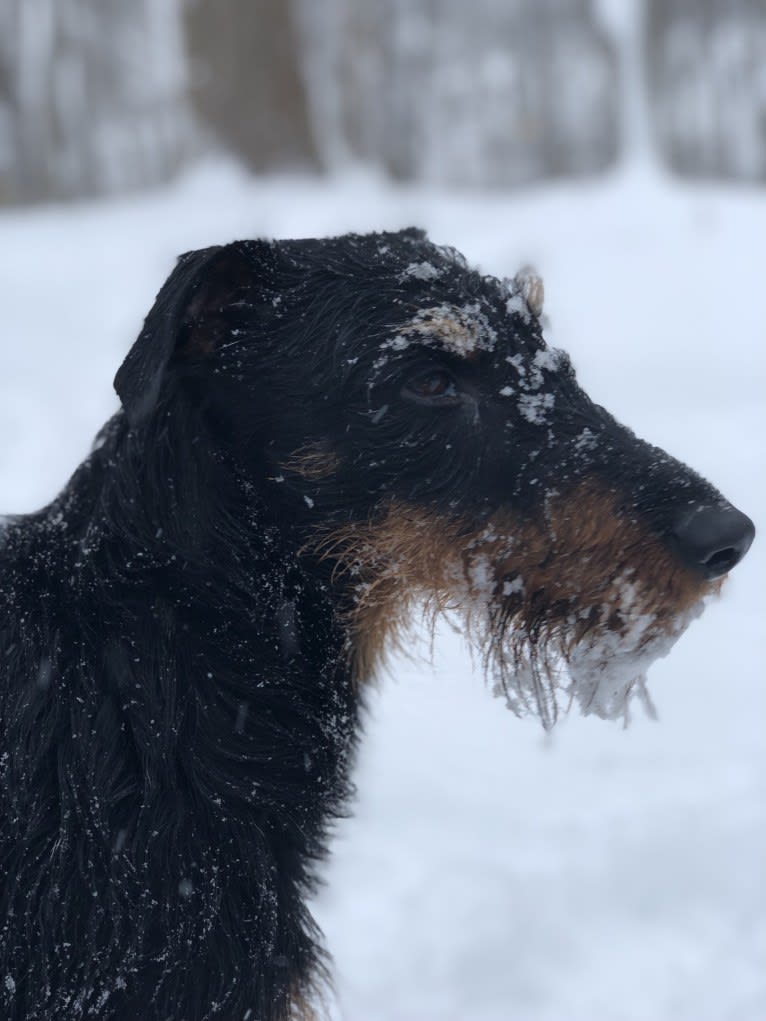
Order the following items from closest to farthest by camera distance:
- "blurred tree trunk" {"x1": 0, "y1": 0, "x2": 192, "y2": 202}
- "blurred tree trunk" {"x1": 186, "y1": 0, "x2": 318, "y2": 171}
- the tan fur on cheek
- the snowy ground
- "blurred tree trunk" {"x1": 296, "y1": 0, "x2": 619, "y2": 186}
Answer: the tan fur on cheek → the snowy ground → "blurred tree trunk" {"x1": 0, "y1": 0, "x2": 192, "y2": 202} → "blurred tree trunk" {"x1": 186, "y1": 0, "x2": 318, "y2": 171} → "blurred tree trunk" {"x1": 296, "y1": 0, "x2": 619, "y2": 186}

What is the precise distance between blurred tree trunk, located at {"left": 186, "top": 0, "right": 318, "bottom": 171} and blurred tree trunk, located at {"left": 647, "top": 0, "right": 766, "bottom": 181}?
554cm

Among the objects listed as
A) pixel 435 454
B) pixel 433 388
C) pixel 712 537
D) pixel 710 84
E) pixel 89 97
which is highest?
pixel 89 97

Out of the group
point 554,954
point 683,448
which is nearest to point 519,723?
point 554,954

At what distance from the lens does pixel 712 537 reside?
256cm

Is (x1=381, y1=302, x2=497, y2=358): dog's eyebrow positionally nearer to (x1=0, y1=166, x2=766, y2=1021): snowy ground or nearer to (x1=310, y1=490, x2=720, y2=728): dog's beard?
(x1=310, y1=490, x2=720, y2=728): dog's beard

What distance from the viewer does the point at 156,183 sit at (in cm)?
1544

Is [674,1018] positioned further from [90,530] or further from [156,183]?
[156,183]

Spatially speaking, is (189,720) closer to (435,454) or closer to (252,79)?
(435,454)

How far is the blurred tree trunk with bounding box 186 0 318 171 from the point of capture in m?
14.9

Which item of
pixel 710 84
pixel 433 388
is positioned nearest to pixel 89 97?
pixel 710 84

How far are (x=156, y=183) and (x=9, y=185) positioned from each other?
229 centimetres

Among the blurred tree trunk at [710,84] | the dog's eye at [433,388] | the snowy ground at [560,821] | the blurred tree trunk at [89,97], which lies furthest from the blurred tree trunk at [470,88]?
the dog's eye at [433,388]

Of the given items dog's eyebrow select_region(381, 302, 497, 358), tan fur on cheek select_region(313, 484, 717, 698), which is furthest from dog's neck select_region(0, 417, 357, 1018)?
dog's eyebrow select_region(381, 302, 497, 358)

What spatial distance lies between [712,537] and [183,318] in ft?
4.64
